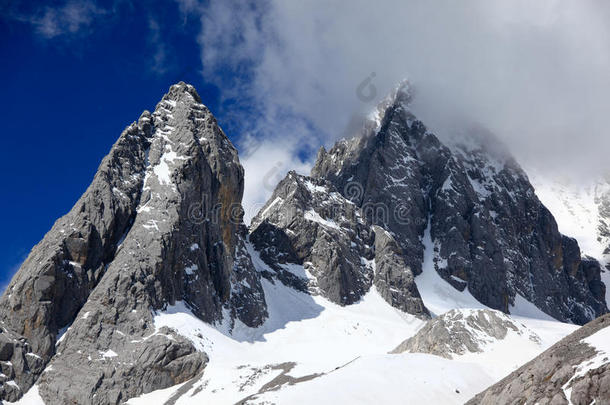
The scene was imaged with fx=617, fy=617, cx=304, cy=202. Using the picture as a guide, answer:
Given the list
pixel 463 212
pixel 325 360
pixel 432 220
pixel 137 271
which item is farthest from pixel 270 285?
pixel 463 212

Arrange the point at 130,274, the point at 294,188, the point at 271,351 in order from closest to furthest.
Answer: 1. the point at 130,274
2. the point at 271,351
3. the point at 294,188

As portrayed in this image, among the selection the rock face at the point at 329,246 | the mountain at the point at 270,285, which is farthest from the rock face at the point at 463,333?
the rock face at the point at 329,246

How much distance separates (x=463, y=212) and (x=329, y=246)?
5031cm

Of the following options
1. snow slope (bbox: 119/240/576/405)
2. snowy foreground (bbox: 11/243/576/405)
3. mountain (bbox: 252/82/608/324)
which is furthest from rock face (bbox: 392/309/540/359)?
mountain (bbox: 252/82/608/324)

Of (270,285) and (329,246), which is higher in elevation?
(329,246)

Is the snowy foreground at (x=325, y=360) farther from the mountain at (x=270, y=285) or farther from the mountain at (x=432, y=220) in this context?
the mountain at (x=432, y=220)

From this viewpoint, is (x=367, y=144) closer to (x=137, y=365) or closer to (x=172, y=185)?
(x=172, y=185)

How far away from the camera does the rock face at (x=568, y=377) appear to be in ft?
81.5

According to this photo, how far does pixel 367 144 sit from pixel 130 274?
99.5m

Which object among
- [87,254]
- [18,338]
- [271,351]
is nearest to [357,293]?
[271,351]

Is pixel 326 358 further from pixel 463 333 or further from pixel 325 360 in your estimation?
pixel 463 333

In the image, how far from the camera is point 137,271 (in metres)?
77.1

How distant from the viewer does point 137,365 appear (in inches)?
2667

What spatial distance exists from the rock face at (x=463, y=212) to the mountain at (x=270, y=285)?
56cm
